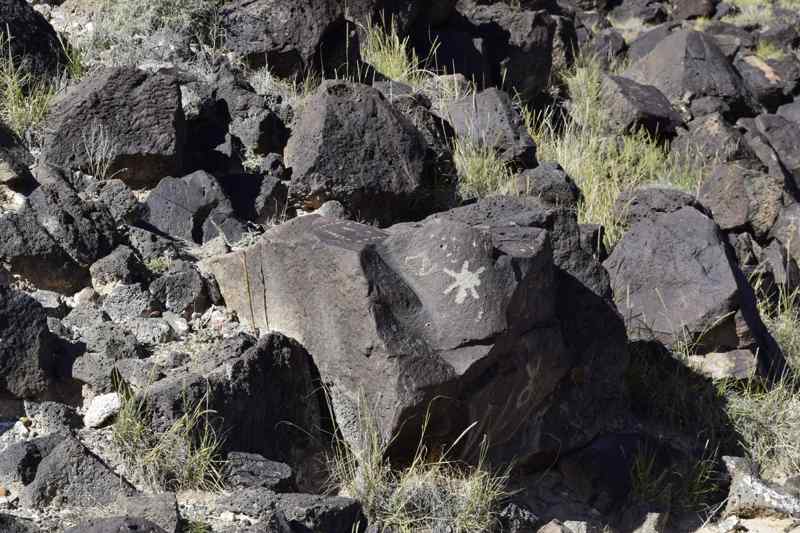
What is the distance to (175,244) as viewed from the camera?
208 inches

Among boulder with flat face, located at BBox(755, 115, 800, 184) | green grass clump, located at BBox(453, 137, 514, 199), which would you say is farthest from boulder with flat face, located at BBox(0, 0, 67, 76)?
boulder with flat face, located at BBox(755, 115, 800, 184)

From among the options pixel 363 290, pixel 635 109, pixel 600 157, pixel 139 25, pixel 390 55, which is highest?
pixel 139 25

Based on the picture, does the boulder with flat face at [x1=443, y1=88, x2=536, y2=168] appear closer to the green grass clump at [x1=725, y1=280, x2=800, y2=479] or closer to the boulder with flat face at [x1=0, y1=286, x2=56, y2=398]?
the green grass clump at [x1=725, y1=280, x2=800, y2=479]

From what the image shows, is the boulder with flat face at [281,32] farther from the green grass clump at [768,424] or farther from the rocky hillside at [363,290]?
the green grass clump at [768,424]

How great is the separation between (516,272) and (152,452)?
1.58m

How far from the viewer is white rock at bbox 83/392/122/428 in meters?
4.04

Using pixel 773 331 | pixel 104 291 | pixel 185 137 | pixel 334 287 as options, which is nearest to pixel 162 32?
pixel 185 137

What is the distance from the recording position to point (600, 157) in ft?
26.3

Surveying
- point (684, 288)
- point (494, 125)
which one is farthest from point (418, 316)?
point (494, 125)

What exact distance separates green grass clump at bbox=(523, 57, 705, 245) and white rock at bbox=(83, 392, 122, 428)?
3.87 m

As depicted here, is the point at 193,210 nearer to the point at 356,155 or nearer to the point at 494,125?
the point at 356,155

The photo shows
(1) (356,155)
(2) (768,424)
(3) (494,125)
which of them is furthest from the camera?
(3) (494,125)

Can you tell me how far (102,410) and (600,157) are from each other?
4.93m

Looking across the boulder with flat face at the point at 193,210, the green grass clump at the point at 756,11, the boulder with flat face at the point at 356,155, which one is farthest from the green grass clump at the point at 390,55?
the green grass clump at the point at 756,11
